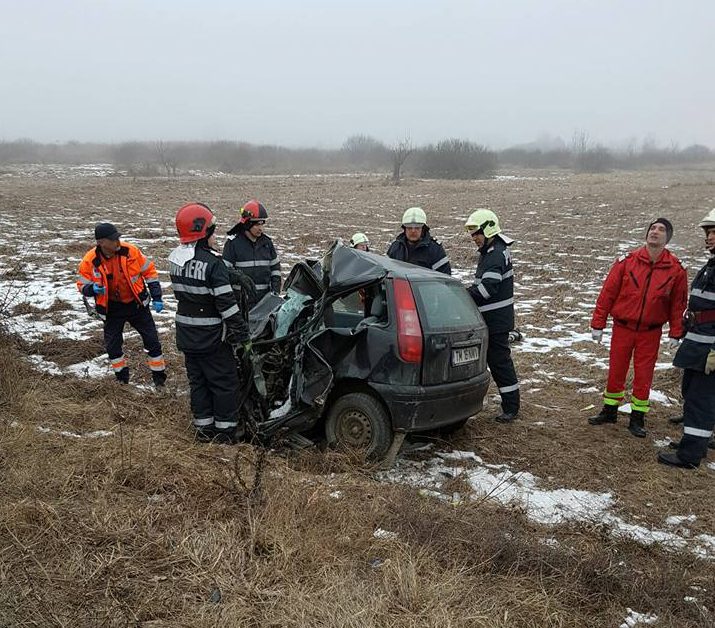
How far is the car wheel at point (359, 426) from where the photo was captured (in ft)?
13.0

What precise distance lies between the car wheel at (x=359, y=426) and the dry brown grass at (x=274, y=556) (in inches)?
18.9

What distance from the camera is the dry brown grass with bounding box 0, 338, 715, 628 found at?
2230 mm

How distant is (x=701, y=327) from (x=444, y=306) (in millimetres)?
1971

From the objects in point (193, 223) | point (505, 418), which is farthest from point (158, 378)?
point (505, 418)

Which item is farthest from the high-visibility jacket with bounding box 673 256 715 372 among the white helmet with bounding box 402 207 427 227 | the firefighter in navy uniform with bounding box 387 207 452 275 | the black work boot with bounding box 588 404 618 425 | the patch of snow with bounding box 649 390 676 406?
the white helmet with bounding box 402 207 427 227

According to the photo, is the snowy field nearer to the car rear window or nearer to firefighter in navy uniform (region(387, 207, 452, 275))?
the car rear window

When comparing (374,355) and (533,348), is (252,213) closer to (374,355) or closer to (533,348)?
(374,355)

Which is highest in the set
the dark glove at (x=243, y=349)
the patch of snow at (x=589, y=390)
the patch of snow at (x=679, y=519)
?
the dark glove at (x=243, y=349)

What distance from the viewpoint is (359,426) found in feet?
13.4

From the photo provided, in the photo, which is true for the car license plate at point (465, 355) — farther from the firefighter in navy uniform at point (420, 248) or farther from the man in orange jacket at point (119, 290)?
the man in orange jacket at point (119, 290)

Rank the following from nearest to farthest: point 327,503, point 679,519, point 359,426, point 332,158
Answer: point 327,503, point 679,519, point 359,426, point 332,158

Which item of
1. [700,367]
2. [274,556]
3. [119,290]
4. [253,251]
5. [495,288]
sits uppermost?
[253,251]

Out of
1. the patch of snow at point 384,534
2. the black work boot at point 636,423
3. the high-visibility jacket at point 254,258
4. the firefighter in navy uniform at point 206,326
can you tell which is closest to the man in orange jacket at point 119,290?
the high-visibility jacket at point 254,258

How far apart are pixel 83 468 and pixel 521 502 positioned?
2.67 meters
